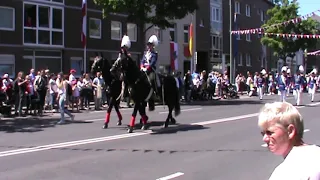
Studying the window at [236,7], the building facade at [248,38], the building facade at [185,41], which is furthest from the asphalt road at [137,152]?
the window at [236,7]

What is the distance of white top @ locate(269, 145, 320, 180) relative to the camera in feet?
8.05

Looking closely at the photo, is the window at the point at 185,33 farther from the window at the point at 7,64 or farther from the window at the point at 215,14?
the window at the point at 7,64

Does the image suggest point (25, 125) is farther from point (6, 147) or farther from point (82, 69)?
point (82, 69)

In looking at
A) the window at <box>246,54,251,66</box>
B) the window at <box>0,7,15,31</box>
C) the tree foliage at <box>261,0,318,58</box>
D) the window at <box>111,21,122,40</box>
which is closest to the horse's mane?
the window at <box>0,7,15,31</box>

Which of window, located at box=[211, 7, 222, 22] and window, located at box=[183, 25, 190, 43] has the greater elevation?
window, located at box=[211, 7, 222, 22]

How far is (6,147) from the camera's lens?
11.0 metres

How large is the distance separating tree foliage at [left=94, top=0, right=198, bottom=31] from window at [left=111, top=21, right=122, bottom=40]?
8.14 metres

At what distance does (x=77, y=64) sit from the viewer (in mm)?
33906

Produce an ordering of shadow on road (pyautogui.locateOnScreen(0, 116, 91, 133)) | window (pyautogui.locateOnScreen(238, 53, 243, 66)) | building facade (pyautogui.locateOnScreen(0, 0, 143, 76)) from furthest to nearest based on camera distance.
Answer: window (pyautogui.locateOnScreen(238, 53, 243, 66)) → building facade (pyautogui.locateOnScreen(0, 0, 143, 76)) → shadow on road (pyautogui.locateOnScreen(0, 116, 91, 133))

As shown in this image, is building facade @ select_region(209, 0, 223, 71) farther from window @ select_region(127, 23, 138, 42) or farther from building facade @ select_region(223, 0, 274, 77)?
window @ select_region(127, 23, 138, 42)

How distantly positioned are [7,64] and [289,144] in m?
28.0

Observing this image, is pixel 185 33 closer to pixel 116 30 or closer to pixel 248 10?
pixel 116 30

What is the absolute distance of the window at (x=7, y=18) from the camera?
28641 millimetres

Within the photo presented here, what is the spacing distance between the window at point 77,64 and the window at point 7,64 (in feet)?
16.1
